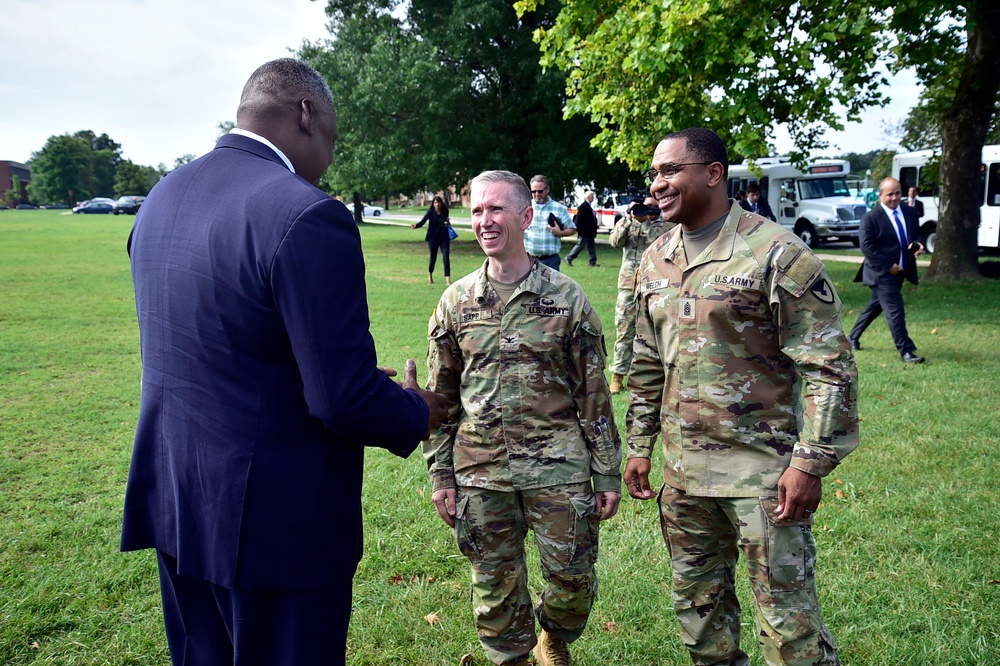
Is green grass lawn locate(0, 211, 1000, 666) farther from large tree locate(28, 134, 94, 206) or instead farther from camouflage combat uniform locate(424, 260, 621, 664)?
large tree locate(28, 134, 94, 206)

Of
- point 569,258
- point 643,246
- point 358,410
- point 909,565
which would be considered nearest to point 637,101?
point 643,246

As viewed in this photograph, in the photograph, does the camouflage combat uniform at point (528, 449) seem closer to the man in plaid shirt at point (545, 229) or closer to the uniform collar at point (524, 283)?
the uniform collar at point (524, 283)

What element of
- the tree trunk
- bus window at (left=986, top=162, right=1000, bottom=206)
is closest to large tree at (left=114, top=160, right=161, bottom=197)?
bus window at (left=986, top=162, right=1000, bottom=206)

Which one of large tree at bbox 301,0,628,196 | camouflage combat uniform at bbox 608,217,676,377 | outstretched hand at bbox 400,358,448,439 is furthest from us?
large tree at bbox 301,0,628,196

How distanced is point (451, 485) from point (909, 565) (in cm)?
285

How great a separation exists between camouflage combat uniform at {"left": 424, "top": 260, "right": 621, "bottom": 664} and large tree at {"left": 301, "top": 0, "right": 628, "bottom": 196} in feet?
77.0

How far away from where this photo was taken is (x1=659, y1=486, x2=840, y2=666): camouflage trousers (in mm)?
2717

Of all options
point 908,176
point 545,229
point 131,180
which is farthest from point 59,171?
point 545,229

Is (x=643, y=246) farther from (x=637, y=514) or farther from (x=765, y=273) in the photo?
(x=765, y=273)

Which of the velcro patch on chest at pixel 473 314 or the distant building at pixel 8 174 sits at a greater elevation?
the distant building at pixel 8 174

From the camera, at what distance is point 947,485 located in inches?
214

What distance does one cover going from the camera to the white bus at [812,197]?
27.3 m

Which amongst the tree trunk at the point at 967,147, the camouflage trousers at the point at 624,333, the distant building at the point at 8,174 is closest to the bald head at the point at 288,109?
the camouflage trousers at the point at 624,333

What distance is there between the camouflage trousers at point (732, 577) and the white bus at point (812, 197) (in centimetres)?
2669
